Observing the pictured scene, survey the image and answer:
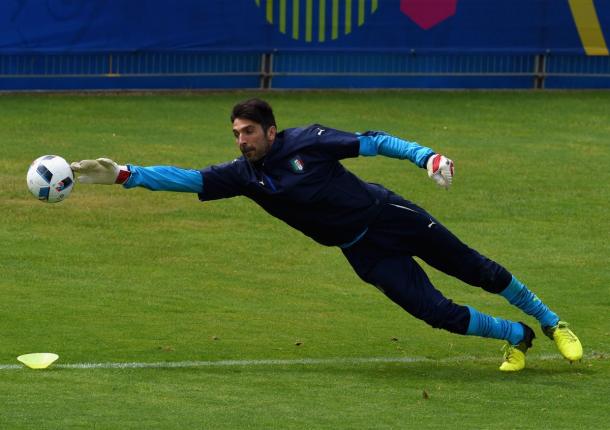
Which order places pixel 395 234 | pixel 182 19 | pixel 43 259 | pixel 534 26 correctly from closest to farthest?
1. pixel 395 234
2. pixel 43 259
3. pixel 182 19
4. pixel 534 26

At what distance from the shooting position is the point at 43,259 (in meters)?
15.0

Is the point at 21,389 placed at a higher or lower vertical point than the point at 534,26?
lower

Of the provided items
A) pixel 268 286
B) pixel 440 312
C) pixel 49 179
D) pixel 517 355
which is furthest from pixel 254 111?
pixel 268 286

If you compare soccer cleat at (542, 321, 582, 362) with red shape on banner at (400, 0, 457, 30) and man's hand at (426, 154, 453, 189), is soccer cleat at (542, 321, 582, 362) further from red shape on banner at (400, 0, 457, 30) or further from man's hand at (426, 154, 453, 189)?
red shape on banner at (400, 0, 457, 30)

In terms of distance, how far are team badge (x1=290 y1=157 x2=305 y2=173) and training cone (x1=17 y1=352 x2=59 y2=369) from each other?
219cm

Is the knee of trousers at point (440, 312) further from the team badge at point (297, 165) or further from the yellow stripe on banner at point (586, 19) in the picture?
the yellow stripe on banner at point (586, 19)

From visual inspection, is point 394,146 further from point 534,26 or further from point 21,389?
point 534,26

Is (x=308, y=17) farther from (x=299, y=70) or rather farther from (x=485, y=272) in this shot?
(x=485, y=272)

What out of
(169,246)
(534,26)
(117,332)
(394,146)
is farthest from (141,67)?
(394,146)

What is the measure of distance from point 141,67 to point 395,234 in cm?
1482

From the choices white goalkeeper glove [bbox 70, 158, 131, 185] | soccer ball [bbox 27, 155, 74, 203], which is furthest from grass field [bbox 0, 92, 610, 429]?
white goalkeeper glove [bbox 70, 158, 131, 185]

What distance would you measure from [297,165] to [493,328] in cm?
186

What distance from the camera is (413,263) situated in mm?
11031

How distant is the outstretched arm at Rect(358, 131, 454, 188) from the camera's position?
997 cm
